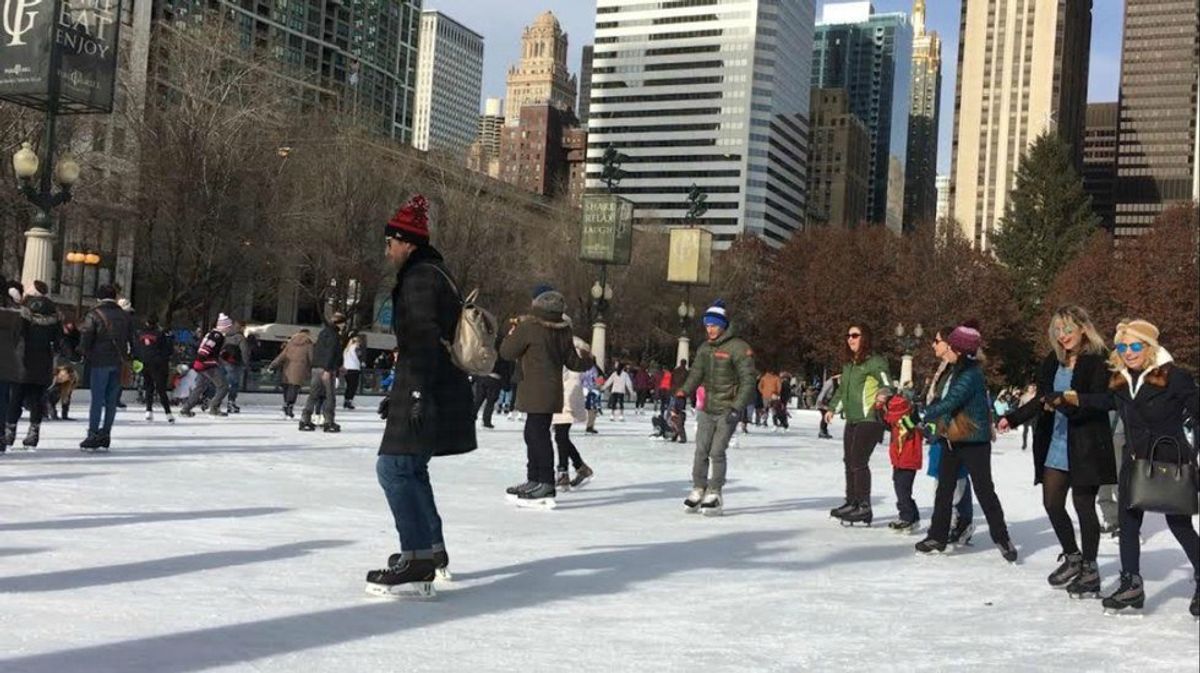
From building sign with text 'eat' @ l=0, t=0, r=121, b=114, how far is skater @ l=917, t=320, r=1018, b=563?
46.6 ft

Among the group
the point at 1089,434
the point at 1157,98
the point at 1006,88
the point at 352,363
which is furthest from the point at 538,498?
the point at 1157,98

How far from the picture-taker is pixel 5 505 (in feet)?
25.5

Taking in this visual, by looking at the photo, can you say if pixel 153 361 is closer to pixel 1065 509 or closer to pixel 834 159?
pixel 1065 509

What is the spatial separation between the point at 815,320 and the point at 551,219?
1540 cm

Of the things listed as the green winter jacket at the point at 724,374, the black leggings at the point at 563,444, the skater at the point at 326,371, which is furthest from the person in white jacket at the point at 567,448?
the skater at the point at 326,371

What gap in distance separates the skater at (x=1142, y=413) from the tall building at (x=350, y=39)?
69.5m

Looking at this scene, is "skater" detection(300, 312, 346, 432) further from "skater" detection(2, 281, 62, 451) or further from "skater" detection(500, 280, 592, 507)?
"skater" detection(500, 280, 592, 507)

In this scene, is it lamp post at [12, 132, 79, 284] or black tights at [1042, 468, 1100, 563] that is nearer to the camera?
black tights at [1042, 468, 1100, 563]

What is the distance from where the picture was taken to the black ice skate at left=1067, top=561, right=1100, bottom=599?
674 centimetres

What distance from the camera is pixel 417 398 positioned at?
539 centimetres

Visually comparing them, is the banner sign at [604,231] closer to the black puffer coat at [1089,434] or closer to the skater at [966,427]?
the skater at [966,427]

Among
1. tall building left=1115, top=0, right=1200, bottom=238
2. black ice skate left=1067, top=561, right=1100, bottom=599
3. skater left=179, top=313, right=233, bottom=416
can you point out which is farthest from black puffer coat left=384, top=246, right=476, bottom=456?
tall building left=1115, top=0, right=1200, bottom=238

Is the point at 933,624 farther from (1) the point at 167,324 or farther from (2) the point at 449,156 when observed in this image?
(2) the point at 449,156

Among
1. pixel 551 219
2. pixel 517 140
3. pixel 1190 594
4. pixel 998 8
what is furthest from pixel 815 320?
pixel 998 8
